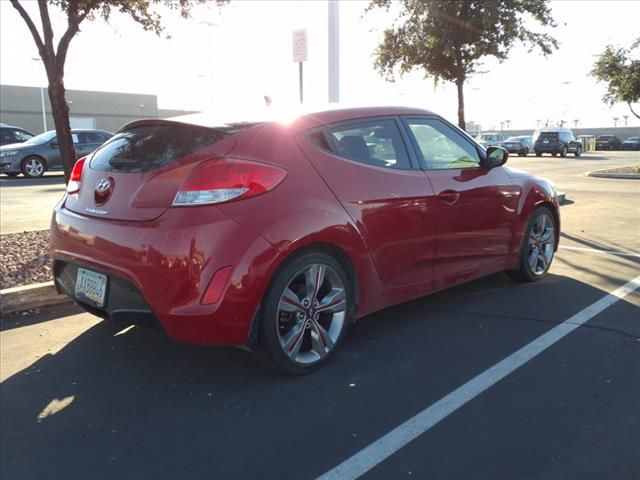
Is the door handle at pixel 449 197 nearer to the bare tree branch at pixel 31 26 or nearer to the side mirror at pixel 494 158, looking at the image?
the side mirror at pixel 494 158

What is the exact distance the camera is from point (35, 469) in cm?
261

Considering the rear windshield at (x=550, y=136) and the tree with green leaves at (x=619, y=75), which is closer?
the tree with green leaves at (x=619, y=75)

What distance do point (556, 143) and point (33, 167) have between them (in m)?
30.7

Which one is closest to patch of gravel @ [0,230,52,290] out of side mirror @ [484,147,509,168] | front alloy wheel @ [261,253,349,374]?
front alloy wheel @ [261,253,349,374]

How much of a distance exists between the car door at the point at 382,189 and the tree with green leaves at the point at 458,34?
9.28 meters

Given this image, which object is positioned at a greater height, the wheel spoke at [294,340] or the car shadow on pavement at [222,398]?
the wheel spoke at [294,340]

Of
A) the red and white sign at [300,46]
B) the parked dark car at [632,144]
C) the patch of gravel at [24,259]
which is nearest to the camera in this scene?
the patch of gravel at [24,259]

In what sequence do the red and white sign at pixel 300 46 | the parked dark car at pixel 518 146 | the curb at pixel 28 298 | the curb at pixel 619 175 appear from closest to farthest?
the curb at pixel 28 298
the red and white sign at pixel 300 46
the curb at pixel 619 175
the parked dark car at pixel 518 146

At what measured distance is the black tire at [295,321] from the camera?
3193mm

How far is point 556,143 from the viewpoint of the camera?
36.3m

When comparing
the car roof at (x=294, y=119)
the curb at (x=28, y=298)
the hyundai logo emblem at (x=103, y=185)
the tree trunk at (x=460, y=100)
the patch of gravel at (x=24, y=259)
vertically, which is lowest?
the curb at (x=28, y=298)

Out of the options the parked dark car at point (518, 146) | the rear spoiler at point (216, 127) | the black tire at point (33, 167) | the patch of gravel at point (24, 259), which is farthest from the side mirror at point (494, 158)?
the parked dark car at point (518, 146)

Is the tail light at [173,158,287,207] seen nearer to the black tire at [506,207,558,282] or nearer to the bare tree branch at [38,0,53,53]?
the black tire at [506,207,558,282]

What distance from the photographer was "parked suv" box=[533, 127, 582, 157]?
36.3 m
